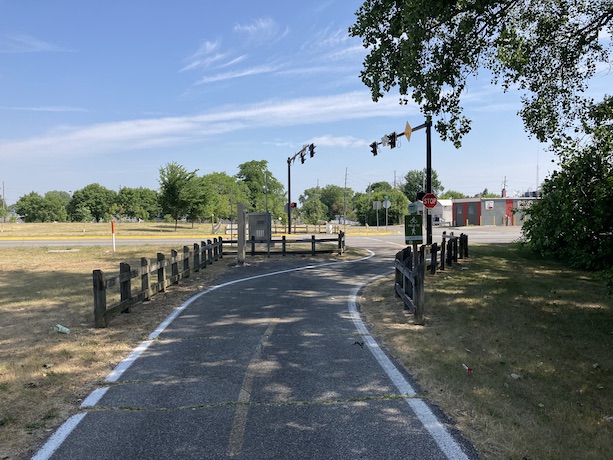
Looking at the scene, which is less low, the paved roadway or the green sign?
the green sign

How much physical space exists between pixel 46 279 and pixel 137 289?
3.76 metres

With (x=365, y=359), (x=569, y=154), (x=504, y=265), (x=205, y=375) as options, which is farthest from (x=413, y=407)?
(x=504, y=265)

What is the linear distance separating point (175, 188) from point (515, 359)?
1521 inches

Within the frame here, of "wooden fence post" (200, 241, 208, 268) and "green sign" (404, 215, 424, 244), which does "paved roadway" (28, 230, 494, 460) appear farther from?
"wooden fence post" (200, 241, 208, 268)

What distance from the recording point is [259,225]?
22047mm

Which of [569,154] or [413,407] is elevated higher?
[569,154]

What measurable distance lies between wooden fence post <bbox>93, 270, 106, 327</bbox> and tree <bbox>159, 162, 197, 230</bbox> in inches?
1351

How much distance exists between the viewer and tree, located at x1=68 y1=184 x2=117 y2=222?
120m

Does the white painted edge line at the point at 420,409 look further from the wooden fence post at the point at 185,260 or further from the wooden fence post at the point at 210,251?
the wooden fence post at the point at 210,251

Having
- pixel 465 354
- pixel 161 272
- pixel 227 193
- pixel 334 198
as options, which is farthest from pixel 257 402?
pixel 334 198

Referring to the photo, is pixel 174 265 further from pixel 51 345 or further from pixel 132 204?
pixel 132 204

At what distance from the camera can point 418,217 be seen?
8.90 metres

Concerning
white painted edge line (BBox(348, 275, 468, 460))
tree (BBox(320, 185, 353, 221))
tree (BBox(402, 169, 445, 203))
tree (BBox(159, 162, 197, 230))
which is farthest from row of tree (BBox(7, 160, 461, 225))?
white painted edge line (BBox(348, 275, 468, 460))

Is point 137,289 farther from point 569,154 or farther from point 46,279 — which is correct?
point 569,154
